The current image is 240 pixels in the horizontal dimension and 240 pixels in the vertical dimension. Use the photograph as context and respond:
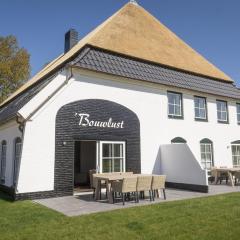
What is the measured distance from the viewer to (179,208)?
850cm


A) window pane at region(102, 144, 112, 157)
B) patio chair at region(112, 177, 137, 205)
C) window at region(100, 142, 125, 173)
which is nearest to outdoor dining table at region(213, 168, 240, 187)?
window at region(100, 142, 125, 173)

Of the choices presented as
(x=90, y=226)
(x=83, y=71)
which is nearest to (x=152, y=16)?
(x=83, y=71)

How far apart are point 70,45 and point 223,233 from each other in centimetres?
1523

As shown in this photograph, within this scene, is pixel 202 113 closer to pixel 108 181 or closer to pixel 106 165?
pixel 106 165

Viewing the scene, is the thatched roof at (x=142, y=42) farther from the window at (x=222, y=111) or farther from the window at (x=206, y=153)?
the window at (x=206, y=153)

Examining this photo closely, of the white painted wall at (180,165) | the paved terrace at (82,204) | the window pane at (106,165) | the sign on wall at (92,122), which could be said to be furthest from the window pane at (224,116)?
the window pane at (106,165)

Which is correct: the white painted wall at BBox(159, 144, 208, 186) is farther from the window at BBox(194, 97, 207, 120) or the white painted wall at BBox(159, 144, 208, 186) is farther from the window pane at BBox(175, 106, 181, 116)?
the window at BBox(194, 97, 207, 120)

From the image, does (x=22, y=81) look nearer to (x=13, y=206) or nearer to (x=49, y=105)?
(x=49, y=105)

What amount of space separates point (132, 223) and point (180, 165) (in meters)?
7.00

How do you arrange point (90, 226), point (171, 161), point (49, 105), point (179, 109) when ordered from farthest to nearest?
point (179, 109) < point (171, 161) < point (49, 105) < point (90, 226)

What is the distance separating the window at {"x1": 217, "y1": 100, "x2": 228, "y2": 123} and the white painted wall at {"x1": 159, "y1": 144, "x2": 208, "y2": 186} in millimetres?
5546

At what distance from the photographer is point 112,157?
12773 mm

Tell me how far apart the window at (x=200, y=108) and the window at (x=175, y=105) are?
125 centimetres

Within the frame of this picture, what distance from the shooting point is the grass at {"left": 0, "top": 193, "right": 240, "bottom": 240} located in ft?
19.8
